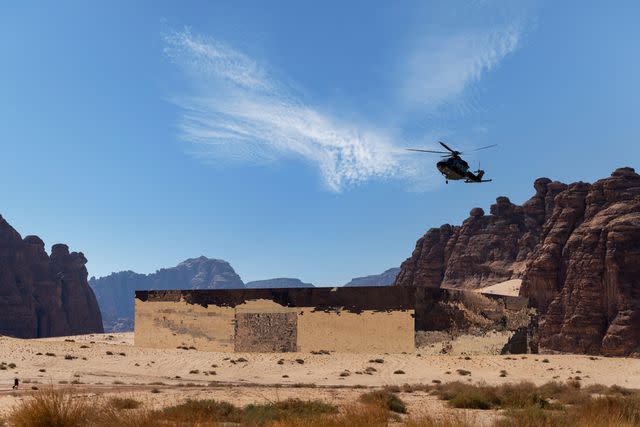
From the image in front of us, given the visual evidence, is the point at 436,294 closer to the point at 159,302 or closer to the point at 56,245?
the point at 159,302

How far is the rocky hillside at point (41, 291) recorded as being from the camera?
350ft

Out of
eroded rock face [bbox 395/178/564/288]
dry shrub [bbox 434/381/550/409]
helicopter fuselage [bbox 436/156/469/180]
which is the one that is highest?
eroded rock face [bbox 395/178/564/288]

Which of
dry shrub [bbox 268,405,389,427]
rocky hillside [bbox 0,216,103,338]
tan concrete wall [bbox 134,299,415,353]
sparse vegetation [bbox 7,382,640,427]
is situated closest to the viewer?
dry shrub [bbox 268,405,389,427]

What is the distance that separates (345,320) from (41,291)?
102 metres

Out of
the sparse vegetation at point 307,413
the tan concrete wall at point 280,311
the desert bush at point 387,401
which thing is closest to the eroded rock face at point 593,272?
the tan concrete wall at point 280,311

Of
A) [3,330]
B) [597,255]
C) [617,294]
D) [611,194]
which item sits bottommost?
[3,330]

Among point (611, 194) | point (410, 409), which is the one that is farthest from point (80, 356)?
point (611, 194)

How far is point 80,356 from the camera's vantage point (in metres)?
34.2

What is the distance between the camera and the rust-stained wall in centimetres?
3203

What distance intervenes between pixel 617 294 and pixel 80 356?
70.0 m

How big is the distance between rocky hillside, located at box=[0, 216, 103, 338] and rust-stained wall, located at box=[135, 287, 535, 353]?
82345 millimetres

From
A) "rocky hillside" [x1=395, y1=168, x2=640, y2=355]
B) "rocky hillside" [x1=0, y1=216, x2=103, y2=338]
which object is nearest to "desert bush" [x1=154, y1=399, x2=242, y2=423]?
"rocky hillside" [x1=395, y1=168, x2=640, y2=355]

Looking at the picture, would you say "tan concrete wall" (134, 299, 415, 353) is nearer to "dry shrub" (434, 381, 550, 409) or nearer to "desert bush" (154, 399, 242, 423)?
"dry shrub" (434, 381, 550, 409)

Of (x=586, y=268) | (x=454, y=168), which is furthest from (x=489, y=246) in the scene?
(x=454, y=168)
